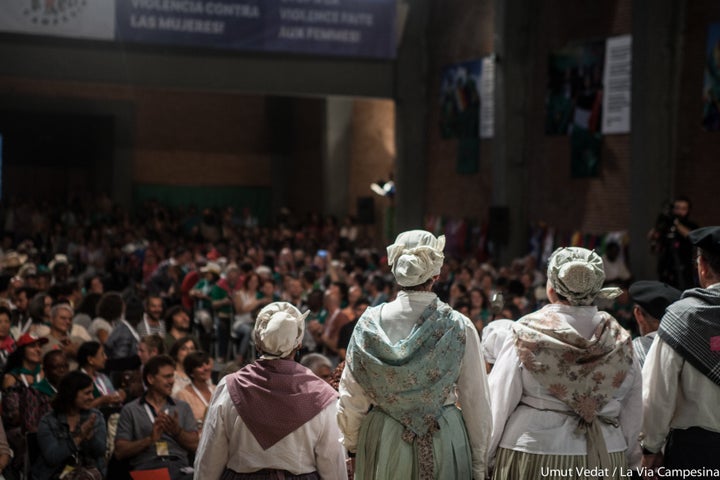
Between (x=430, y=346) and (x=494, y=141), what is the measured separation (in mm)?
16014

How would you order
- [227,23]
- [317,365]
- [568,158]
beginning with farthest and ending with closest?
[227,23] < [568,158] < [317,365]

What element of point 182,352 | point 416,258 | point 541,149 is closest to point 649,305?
point 416,258

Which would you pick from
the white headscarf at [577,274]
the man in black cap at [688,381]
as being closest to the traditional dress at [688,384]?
the man in black cap at [688,381]

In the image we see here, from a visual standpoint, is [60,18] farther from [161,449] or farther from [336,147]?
[161,449]

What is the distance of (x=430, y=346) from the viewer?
14.8 feet

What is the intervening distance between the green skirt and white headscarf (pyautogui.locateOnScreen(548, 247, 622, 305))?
28.5 inches

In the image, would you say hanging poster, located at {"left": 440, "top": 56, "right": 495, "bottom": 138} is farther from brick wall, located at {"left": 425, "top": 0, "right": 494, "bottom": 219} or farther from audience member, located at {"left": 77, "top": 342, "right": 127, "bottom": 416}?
audience member, located at {"left": 77, "top": 342, "right": 127, "bottom": 416}

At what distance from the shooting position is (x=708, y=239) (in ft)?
15.0

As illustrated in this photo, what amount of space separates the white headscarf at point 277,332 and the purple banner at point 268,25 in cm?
1510

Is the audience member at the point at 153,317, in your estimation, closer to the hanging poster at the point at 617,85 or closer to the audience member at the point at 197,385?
the audience member at the point at 197,385

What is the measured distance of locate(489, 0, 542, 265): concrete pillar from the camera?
19.8m

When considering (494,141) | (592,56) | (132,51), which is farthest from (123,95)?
(592,56)

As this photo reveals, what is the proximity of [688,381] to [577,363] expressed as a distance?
1.57 ft

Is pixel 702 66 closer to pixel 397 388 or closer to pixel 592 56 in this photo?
pixel 592 56
